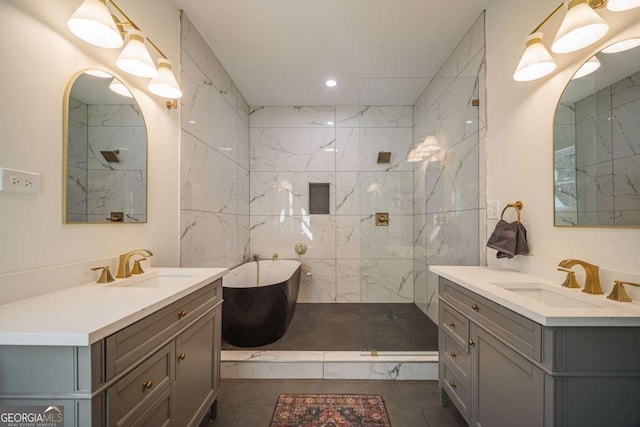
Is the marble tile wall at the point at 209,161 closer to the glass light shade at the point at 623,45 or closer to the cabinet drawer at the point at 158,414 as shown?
the cabinet drawer at the point at 158,414

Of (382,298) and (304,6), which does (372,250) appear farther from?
(304,6)

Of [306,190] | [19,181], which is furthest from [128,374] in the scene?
[306,190]

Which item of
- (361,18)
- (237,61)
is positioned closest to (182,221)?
(237,61)

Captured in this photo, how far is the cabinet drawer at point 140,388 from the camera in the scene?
81cm

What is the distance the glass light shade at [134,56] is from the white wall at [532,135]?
6.86 feet

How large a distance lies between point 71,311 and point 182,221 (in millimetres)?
1173

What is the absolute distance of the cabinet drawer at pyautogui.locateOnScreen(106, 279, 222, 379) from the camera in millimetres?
798

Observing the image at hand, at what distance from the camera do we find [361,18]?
2029mm

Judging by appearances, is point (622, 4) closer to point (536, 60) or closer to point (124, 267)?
point (536, 60)

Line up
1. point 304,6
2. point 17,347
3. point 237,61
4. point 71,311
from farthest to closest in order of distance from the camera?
point 237,61, point 304,6, point 71,311, point 17,347

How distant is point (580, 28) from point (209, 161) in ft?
8.16

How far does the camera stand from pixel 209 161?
7.97 ft

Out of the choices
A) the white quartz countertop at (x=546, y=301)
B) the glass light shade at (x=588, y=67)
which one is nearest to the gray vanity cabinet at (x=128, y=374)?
the white quartz countertop at (x=546, y=301)

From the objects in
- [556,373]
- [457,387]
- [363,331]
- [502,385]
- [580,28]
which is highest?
[580,28]
